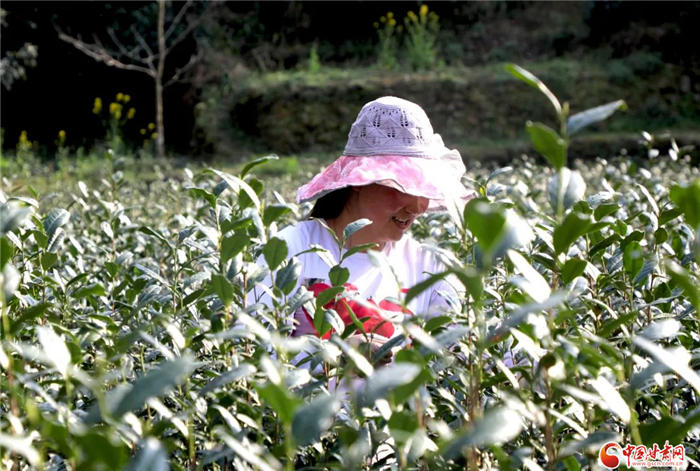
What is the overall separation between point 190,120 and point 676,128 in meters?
8.01

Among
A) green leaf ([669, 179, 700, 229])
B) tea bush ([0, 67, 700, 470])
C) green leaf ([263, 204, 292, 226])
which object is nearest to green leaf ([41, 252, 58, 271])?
tea bush ([0, 67, 700, 470])

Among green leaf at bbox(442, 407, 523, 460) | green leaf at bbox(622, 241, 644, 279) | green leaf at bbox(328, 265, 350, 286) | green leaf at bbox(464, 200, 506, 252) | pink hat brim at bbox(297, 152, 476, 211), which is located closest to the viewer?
green leaf at bbox(442, 407, 523, 460)

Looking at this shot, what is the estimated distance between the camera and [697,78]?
1323 centimetres

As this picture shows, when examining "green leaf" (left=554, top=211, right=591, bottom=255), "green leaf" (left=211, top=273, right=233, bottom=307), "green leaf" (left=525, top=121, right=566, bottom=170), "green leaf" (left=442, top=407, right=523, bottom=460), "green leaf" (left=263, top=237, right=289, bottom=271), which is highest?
"green leaf" (left=525, top=121, right=566, bottom=170)

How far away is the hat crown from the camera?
233 cm

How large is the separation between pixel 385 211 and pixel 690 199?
1.33 meters

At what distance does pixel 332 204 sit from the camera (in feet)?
8.14

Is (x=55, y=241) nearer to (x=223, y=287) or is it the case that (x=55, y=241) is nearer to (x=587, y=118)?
(x=223, y=287)

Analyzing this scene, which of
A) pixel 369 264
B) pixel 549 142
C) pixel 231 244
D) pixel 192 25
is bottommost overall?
pixel 192 25

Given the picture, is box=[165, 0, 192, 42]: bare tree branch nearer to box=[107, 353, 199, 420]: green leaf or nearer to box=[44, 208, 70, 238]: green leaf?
box=[44, 208, 70, 238]: green leaf

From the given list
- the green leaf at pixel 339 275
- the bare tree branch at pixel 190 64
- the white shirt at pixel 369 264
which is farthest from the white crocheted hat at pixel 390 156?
the bare tree branch at pixel 190 64

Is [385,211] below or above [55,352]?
below

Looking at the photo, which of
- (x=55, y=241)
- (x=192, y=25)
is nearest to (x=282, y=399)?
(x=55, y=241)

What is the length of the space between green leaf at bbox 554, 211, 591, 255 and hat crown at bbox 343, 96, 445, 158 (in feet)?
4.43
